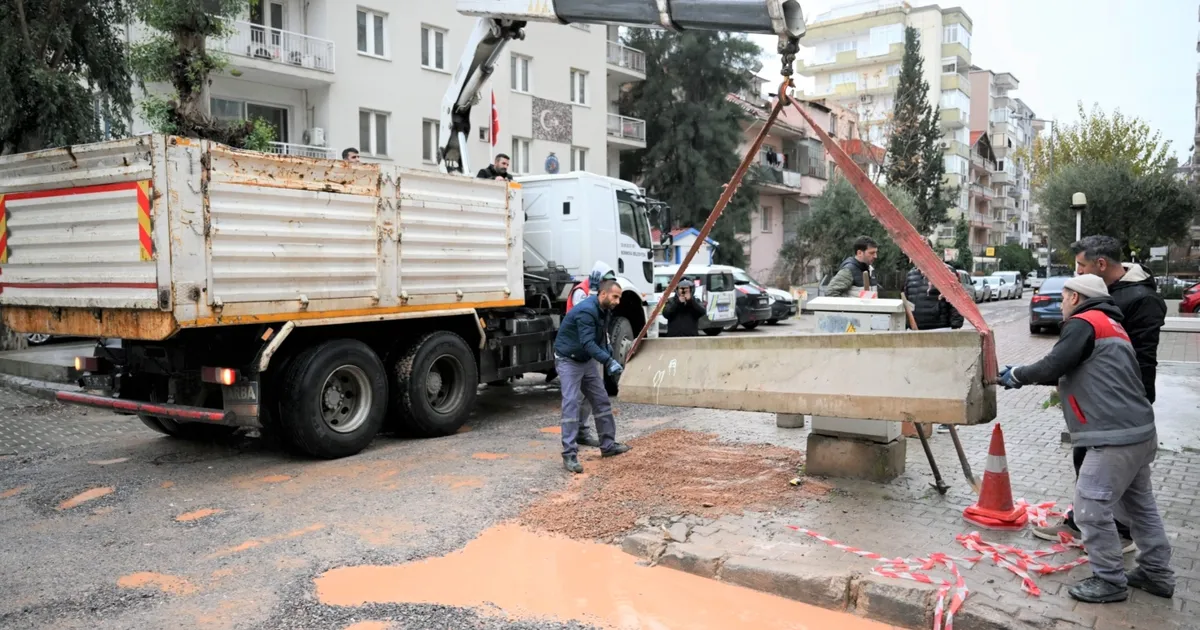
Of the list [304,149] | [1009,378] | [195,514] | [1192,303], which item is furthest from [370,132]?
[1192,303]

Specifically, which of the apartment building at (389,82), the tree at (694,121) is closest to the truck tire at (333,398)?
the apartment building at (389,82)

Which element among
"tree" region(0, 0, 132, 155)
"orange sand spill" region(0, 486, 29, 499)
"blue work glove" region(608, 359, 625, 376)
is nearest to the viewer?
"orange sand spill" region(0, 486, 29, 499)

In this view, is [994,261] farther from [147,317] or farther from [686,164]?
[147,317]

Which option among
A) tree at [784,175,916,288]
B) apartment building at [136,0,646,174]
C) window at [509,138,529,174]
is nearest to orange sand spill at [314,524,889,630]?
apartment building at [136,0,646,174]

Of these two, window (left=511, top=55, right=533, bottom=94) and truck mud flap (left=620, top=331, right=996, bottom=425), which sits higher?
window (left=511, top=55, right=533, bottom=94)

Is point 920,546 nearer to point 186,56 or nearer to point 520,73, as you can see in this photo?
point 186,56

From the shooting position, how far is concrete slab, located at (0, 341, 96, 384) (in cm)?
1097

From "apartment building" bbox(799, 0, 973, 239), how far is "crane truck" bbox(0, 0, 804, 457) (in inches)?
2393

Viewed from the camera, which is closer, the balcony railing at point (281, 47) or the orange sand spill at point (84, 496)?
the orange sand spill at point (84, 496)

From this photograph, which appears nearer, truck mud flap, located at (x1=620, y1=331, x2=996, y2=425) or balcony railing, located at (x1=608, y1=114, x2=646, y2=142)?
truck mud flap, located at (x1=620, y1=331, x2=996, y2=425)

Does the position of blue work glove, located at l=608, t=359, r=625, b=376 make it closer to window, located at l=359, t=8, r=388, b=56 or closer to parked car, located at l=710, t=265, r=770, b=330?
parked car, located at l=710, t=265, r=770, b=330

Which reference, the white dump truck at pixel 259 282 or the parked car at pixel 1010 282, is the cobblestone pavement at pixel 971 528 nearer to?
the white dump truck at pixel 259 282

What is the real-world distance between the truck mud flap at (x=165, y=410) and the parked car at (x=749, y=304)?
15.1 meters

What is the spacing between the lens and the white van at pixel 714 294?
752 inches
